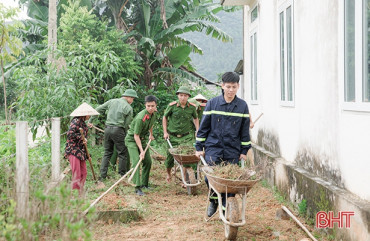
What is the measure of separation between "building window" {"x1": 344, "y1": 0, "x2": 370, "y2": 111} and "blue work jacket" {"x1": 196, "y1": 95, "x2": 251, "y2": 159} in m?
1.26

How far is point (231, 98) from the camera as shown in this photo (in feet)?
18.3

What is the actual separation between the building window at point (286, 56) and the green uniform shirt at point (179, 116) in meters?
1.80

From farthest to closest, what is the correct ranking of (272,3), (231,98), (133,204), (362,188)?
(272,3)
(133,204)
(231,98)
(362,188)

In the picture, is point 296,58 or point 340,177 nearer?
point 340,177

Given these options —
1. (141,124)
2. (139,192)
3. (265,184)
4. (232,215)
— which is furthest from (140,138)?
(232,215)

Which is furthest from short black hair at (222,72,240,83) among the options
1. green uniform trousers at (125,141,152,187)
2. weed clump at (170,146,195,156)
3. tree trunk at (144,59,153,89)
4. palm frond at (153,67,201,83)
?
tree trunk at (144,59,153,89)

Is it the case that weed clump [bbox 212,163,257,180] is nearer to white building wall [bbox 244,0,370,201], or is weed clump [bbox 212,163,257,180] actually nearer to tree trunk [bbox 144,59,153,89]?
white building wall [bbox 244,0,370,201]

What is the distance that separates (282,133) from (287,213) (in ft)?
6.99

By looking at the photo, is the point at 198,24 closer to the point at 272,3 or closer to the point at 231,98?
the point at 272,3

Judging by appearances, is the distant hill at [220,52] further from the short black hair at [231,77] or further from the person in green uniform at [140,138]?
the short black hair at [231,77]

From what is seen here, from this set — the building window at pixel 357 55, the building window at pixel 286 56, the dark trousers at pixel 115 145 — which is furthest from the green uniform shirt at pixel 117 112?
the building window at pixel 357 55

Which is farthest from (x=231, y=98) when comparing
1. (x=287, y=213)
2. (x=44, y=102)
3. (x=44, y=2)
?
(x=44, y=2)

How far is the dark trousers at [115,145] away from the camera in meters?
8.92

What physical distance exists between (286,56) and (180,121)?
239 centimetres
